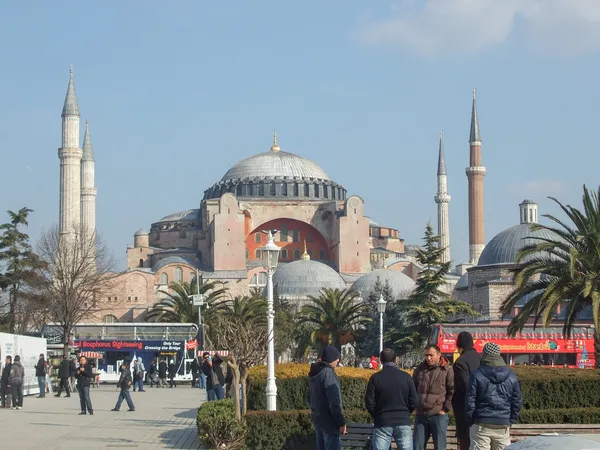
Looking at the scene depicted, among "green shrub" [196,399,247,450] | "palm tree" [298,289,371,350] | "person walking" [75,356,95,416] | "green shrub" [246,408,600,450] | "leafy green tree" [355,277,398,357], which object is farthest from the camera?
"palm tree" [298,289,371,350]

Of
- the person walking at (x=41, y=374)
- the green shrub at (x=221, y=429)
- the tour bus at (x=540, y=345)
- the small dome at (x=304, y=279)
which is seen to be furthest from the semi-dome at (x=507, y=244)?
the green shrub at (x=221, y=429)

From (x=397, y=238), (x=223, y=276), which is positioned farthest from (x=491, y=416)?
(x=397, y=238)

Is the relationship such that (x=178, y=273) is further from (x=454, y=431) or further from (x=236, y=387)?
(x=454, y=431)

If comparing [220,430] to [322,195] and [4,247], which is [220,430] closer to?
[4,247]

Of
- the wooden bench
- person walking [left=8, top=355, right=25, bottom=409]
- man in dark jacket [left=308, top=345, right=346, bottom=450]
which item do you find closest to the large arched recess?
person walking [left=8, top=355, right=25, bottom=409]

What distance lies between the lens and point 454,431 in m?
11.4

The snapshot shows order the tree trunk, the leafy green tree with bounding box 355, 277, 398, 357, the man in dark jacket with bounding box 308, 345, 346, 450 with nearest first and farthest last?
the man in dark jacket with bounding box 308, 345, 346, 450 → the tree trunk → the leafy green tree with bounding box 355, 277, 398, 357

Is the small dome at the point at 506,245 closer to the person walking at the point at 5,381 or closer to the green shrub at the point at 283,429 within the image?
the person walking at the point at 5,381

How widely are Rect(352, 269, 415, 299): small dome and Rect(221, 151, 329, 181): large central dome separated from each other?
16.7 metres

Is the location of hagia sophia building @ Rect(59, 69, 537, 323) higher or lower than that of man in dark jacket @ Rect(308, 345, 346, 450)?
higher

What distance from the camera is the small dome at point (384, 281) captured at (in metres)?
65.3

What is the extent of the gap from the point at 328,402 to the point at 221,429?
371 centimetres

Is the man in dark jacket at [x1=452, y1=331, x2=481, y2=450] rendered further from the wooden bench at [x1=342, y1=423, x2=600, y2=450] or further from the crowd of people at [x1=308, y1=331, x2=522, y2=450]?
the wooden bench at [x1=342, y1=423, x2=600, y2=450]

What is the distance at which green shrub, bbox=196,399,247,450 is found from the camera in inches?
489
